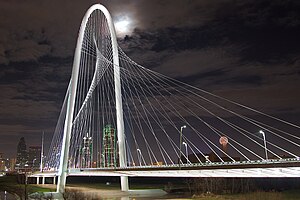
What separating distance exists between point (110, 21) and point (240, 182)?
97.5ft

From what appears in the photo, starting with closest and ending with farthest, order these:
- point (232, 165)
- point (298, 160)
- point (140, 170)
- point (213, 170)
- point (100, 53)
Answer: point (298, 160) < point (232, 165) < point (213, 170) < point (140, 170) < point (100, 53)

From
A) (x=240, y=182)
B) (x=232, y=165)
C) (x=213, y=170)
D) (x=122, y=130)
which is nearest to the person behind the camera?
(x=232, y=165)

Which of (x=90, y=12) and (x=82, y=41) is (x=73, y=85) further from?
(x=90, y=12)

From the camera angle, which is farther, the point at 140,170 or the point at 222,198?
the point at 222,198

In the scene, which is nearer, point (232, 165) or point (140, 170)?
point (232, 165)

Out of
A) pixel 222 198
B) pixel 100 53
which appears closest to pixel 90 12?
pixel 100 53

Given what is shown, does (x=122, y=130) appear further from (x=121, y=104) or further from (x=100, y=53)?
(x=100, y=53)

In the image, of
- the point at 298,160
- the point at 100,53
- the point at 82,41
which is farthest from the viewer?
the point at 100,53

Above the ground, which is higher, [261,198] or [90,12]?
[90,12]

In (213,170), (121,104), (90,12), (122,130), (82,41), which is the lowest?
(213,170)

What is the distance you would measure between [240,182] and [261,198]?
1478cm

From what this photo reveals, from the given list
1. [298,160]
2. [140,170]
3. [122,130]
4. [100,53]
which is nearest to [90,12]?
[100,53]

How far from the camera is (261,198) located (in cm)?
3828

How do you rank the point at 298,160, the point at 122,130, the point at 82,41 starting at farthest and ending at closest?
the point at 82,41 → the point at 122,130 → the point at 298,160
